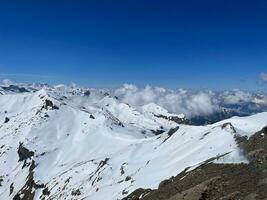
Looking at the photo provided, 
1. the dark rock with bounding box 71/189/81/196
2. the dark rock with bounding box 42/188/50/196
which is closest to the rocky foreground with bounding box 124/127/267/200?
the dark rock with bounding box 71/189/81/196

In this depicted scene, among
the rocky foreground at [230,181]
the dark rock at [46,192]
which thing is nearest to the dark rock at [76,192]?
the dark rock at [46,192]

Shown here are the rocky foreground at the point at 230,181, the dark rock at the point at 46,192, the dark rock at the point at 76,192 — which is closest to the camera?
the rocky foreground at the point at 230,181

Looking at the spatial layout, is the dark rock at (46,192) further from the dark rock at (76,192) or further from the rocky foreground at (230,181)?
the rocky foreground at (230,181)

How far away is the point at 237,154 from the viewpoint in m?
51.8

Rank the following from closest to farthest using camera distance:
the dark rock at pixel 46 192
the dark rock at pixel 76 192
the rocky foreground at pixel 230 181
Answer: the rocky foreground at pixel 230 181 → the dark rock at pixel 76 192 → the dark rock at pixel 46 192

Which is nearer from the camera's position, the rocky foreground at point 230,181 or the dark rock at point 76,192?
the rocky foreground at point 230,181

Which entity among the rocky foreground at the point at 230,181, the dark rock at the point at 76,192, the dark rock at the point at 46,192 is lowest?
the rocky foreground at the point at 230,181

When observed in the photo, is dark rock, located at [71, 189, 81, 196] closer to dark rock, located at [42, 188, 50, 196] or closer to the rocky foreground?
dark rock, located at [42, 188, 50, 196]

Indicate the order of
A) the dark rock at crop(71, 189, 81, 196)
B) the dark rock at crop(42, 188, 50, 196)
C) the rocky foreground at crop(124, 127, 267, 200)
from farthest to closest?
the dark rock at crop(42, 188, 50, 196) → the dark rock at crop(71, 189, 81, 196) → the rocky foreground at crop(124, 127, 267, 200)

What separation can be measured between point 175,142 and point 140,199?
1916 inches

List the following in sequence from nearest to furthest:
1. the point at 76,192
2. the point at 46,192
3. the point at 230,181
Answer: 1. the point at 230,181
2. the point at 76,192
3. the point at 46,192

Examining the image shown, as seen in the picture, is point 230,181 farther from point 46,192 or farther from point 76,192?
point 46,192

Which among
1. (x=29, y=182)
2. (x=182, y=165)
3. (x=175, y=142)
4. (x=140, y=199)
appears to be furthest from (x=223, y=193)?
(x=29, y=182)

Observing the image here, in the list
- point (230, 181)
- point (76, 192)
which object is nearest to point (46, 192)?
point (76, 192)
